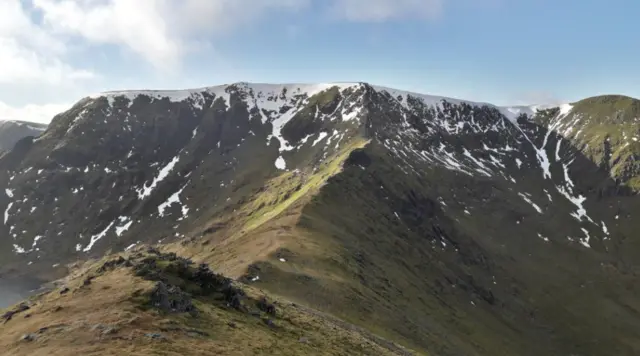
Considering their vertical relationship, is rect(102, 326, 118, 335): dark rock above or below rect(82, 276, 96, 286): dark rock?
above

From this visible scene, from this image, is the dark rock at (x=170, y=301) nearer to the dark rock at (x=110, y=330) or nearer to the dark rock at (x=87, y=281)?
the dark rock at (x=110, y=330)

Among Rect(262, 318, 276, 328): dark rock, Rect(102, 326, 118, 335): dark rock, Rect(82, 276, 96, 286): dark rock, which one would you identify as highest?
Rect(102, 326, 118, 335): dark rock

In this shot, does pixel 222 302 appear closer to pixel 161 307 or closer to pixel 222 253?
pixel 161 307

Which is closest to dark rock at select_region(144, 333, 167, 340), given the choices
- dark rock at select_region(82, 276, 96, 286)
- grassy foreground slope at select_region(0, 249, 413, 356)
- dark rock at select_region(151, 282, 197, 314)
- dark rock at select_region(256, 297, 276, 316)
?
grassy foreground slope at select_region(0, 249, 413, 356)

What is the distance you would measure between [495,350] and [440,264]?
1556 inches

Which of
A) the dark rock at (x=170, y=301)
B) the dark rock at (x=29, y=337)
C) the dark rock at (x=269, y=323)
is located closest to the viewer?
the dark rock at (x=29, y=337)

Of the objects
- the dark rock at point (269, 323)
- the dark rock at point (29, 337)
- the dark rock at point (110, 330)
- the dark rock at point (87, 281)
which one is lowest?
the dark rock at point (269, 323)

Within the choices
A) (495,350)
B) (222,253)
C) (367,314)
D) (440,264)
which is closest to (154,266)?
(367,314)

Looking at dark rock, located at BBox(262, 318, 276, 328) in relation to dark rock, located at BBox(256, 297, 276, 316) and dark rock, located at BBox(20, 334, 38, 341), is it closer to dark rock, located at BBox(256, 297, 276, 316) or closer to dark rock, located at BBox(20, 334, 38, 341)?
dark rock, located at BBox(256, 297, 276, 316)

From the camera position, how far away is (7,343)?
43.1 meters

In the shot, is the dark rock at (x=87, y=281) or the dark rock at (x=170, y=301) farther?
the dark rock at (x=87, y=281)

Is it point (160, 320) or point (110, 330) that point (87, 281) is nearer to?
point (160, 320)

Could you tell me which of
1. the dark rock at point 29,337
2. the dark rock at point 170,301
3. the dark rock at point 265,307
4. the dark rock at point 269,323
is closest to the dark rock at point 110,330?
the dark rock at point 170,301

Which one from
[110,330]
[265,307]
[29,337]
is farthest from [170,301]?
[265,307]
